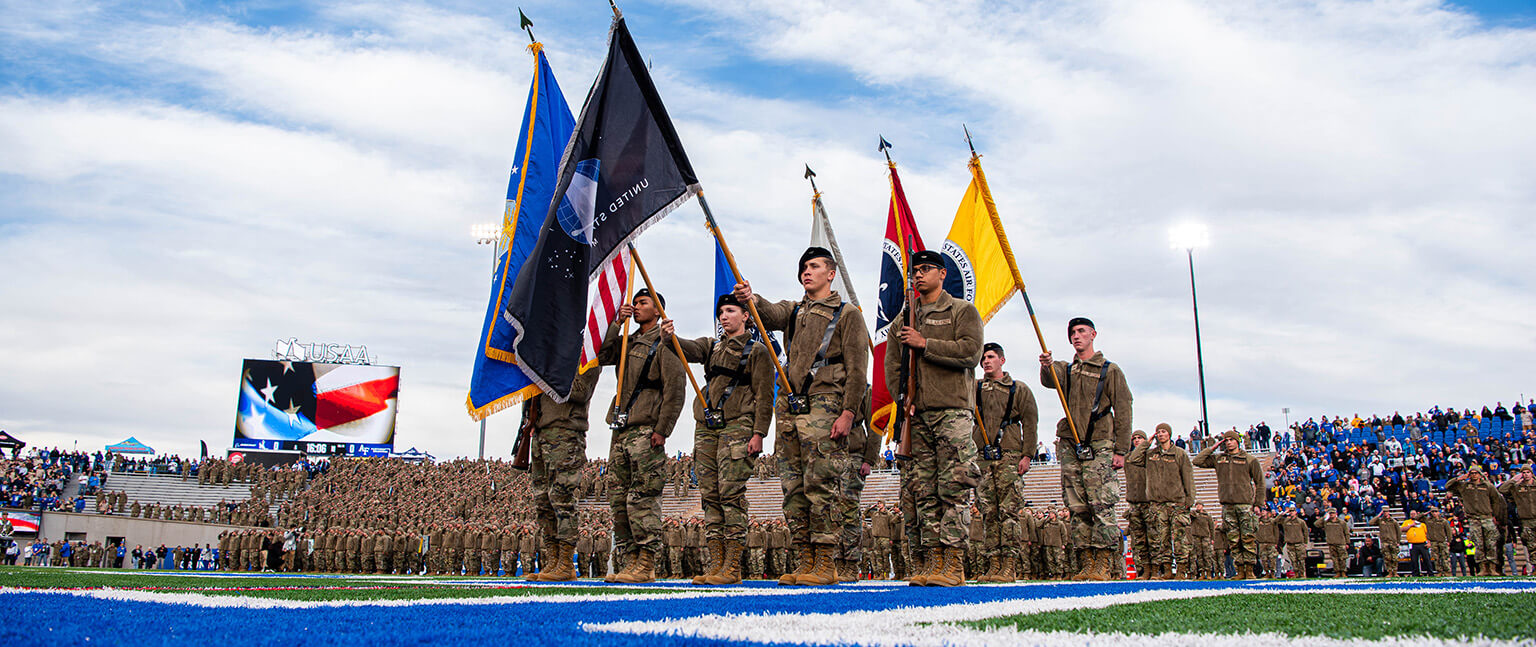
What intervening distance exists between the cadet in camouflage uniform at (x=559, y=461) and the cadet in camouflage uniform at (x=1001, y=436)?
3592 mm

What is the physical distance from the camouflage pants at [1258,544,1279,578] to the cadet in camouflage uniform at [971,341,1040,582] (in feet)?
32.2

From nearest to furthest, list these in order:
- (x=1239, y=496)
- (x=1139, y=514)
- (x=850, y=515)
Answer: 1. (x=850, y=515)
2. (x=1239, y=496)
3. (x=1139, y=514)

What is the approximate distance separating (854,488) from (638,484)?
162 centimetres

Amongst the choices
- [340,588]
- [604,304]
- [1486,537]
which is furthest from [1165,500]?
[340,588]

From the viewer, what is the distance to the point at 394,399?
127ft

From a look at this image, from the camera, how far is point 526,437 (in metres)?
7.62

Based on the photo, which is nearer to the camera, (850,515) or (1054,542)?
(850,515)

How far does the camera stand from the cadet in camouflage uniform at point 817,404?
6.20 m

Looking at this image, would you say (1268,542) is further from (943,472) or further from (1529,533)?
(943,472)

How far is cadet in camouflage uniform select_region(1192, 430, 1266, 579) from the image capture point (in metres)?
8.87

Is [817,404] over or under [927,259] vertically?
under

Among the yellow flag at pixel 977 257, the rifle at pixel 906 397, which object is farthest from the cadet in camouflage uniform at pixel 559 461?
the yellow flag at pixel 977 257

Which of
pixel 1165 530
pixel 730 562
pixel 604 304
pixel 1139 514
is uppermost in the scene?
pixel 604 304

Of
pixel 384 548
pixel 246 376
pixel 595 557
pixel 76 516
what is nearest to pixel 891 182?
pixel 595 557
